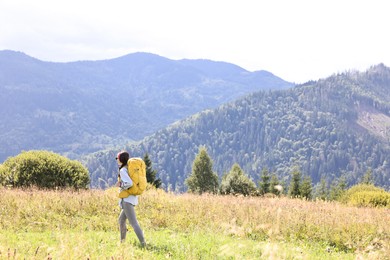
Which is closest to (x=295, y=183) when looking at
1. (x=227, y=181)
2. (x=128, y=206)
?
(x=227, y=181)

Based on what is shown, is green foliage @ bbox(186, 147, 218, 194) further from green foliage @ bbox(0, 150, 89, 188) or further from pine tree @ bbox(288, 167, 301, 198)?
green foliage @ bbox(0, 150, 89, 188)

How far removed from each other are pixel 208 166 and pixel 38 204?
32739mm

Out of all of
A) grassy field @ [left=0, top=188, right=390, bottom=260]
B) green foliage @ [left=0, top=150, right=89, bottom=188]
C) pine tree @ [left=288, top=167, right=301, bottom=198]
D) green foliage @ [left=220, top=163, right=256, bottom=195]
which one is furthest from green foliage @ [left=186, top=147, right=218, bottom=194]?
grassy field @ [left=0, top=188, right=390, bottom=260]

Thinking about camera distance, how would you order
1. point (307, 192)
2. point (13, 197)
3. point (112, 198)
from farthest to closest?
1. point (307, 192)
2. point (112, 198)
3. point (13, 197)

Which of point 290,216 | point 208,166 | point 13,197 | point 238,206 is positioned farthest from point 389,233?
point 208,166

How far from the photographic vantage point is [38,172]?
15.8 m

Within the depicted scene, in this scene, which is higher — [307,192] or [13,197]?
[13,197]

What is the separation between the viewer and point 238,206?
1189cm

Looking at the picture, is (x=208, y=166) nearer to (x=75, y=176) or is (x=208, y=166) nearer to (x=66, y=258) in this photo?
(x=75, y=176)

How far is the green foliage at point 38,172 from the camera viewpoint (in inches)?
622

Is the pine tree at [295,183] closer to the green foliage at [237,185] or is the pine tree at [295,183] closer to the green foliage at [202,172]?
the green foliage at [202,172]

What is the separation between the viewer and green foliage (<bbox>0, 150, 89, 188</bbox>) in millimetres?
15805

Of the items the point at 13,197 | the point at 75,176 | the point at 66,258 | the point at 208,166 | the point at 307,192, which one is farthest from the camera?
the point at 307,192

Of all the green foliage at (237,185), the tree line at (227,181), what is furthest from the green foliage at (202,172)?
the green foliage at (237,185)
